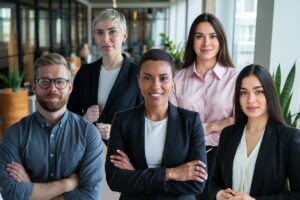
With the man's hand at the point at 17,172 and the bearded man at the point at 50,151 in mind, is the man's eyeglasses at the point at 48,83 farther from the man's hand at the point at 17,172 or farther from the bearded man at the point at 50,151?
the man's hand at the point at 17,172

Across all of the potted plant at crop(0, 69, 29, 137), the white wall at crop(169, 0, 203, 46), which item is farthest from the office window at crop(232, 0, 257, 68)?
the white wall at crop(169, 0, 203, 46)

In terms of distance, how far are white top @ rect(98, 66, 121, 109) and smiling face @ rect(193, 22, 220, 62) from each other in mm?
549

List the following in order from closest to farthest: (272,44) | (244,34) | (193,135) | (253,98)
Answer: (253,98) < (193,135) < (272,44) < (244,34)

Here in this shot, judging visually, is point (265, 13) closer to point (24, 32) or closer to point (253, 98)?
point (253, 98)

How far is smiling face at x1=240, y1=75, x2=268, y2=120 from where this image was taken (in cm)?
153

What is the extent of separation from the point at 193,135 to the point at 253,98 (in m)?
0.33

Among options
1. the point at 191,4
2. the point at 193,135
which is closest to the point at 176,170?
the point at 193,135

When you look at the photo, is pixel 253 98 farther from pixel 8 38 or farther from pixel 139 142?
pixel 8 38

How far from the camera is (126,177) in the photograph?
1572 millimetres

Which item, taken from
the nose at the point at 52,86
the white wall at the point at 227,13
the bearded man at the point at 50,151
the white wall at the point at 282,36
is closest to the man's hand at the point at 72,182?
the bearded man at the point at 50,151

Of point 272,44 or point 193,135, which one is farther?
point 272,44

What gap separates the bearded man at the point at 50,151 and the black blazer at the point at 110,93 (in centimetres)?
43

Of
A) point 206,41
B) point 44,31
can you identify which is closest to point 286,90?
point 206,41

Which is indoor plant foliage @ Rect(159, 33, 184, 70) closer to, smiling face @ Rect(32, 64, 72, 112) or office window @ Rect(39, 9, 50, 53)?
smiling face @ Rect(32, 64, 72, 112)
